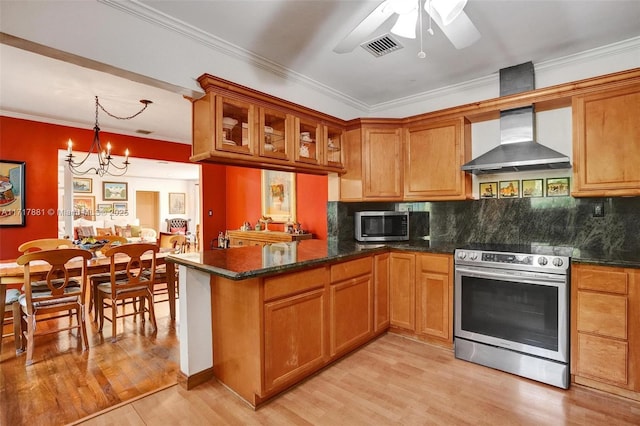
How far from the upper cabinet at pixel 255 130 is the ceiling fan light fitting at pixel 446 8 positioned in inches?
57.9

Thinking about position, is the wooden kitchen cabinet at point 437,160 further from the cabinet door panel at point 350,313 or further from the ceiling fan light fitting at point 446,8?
the ceiling fan light fitting at point 446,8

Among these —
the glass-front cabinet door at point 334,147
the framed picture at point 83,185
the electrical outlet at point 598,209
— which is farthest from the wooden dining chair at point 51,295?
the framed picture at point 83,185

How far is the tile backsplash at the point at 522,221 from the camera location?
103 inches

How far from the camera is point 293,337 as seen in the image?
224cm

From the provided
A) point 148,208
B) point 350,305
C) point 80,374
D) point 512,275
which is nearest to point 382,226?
point 350,305

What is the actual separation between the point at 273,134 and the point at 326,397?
2104mm

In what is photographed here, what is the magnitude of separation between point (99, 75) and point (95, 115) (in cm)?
145

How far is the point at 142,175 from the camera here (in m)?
11.0

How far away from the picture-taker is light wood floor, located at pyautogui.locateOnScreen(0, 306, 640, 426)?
76.9 inches

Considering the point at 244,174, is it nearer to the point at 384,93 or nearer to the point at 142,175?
the point at 384,93

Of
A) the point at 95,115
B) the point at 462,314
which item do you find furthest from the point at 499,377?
the point at 95,115

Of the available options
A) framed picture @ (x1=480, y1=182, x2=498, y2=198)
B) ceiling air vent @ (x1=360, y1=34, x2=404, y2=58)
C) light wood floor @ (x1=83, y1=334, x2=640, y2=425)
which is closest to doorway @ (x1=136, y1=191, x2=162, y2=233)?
light wood floor @ (x1=83, y1=334, x2=640, y2=425)

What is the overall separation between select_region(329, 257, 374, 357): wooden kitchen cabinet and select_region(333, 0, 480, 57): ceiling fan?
1.63 meters

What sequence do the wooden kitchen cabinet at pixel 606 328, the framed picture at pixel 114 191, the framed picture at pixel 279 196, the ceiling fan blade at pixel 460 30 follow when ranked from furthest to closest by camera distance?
1. the framed picture at pixel 114 191
2. the framed picture at pixel 279 196
3. the wooden kitchen cabinet at pixel 606 328
4. the ceiling fan blade at pixel 460 30
